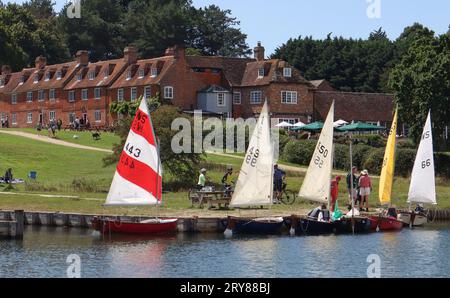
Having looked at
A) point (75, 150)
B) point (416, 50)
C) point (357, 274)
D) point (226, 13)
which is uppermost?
point (226, 13)

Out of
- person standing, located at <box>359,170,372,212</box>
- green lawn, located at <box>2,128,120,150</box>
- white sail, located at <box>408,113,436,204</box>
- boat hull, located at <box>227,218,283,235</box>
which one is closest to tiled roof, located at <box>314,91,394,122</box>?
green lawn, located at <box>2,128,120,150</box>

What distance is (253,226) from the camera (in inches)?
1905

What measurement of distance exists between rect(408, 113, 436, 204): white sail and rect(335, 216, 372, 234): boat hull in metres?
5.70

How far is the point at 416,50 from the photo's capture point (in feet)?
289

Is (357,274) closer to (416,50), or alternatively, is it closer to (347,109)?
(416,50)

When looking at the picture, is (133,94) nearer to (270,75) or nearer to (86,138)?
(270,75)

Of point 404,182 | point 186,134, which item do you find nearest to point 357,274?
point 186,134

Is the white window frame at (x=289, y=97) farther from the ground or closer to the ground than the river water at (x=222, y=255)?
farther from the ground

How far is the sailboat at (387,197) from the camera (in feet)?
170

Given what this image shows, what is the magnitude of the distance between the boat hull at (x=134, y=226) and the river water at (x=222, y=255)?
516 millimetres

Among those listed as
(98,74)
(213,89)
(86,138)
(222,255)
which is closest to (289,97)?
(213,89)

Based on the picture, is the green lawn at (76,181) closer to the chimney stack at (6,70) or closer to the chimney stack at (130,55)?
the chimney stack at (130,55)

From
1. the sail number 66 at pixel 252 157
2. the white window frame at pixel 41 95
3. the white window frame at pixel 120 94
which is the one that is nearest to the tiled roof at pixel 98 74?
the white window frame at pixel 120 94
